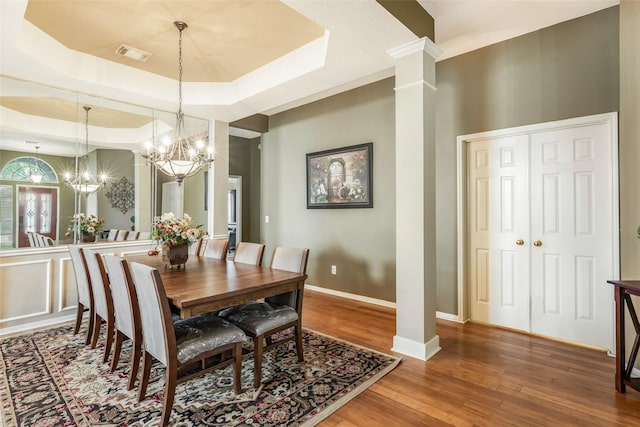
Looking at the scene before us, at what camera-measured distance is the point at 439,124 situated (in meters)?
3.55

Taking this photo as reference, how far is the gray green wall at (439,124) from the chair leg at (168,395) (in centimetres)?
281

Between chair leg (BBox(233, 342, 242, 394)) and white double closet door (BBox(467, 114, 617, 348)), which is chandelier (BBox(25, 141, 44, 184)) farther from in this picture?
white double closet door (BBox(467, 114, 617, 348))

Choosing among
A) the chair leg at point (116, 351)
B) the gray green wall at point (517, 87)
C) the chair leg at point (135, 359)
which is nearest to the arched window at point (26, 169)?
the chair leg at point (116, 351)

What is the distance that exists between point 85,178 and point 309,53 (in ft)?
9.62

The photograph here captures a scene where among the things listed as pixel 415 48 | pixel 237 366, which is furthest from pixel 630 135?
pixel 237 366

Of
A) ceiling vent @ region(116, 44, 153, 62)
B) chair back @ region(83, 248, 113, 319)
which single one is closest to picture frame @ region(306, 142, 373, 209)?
ceiling vent @ region(116, 44, 153, 62)

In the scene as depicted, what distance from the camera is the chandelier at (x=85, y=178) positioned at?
363 centimetres

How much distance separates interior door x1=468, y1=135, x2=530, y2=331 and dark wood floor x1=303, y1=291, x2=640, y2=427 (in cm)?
30

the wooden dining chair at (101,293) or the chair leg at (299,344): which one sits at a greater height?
the wooden dining chair at (101,293)

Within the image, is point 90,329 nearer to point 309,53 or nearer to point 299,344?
point 299,344

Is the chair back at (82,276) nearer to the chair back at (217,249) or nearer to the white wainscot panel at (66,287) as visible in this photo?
the white wainscot panel at (66,287)

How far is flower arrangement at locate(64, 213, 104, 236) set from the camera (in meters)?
3.68

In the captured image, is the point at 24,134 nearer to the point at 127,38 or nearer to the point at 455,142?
the point at 127,38

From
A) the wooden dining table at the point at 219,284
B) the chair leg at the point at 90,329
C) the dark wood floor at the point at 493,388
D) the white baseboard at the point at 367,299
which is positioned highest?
the wooden dining table at the point at 219,284
